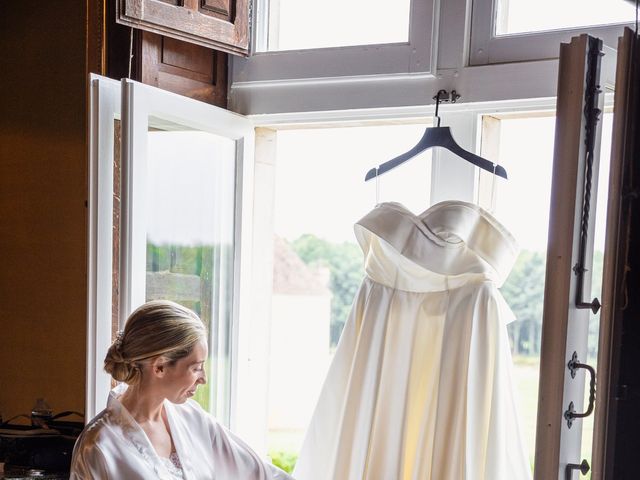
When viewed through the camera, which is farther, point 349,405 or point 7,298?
point 7,298

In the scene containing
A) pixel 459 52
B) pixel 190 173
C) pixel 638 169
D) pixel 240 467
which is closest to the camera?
pixel 638 169

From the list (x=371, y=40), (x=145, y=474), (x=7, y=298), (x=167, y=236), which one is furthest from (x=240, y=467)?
(x=371, y=40)

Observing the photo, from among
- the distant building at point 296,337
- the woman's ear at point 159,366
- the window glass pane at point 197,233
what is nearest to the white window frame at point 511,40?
the window glass pane at point 197,233

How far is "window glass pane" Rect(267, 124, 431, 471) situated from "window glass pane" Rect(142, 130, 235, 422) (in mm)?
655

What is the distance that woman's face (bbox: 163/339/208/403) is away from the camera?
1.86 meters

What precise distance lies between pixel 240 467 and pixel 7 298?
1062mm

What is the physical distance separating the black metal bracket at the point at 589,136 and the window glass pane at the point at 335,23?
0.84 meters

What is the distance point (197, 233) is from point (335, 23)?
2.49ft

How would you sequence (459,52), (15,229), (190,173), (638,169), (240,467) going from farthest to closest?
(15,229), (190,173), (459,52), (240,467), (638,169)

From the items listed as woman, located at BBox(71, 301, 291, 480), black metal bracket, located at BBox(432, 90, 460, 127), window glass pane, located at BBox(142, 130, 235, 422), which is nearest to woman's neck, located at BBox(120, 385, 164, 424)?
woman, located at BBox(71, 301, 291, 480)

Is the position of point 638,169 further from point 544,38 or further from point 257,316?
point 257,316

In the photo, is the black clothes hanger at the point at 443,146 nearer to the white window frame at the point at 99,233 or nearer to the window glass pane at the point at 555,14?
the window glass pane at the point at 555,14

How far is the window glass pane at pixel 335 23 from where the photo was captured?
2.38 metres

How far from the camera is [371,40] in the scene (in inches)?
95.1
